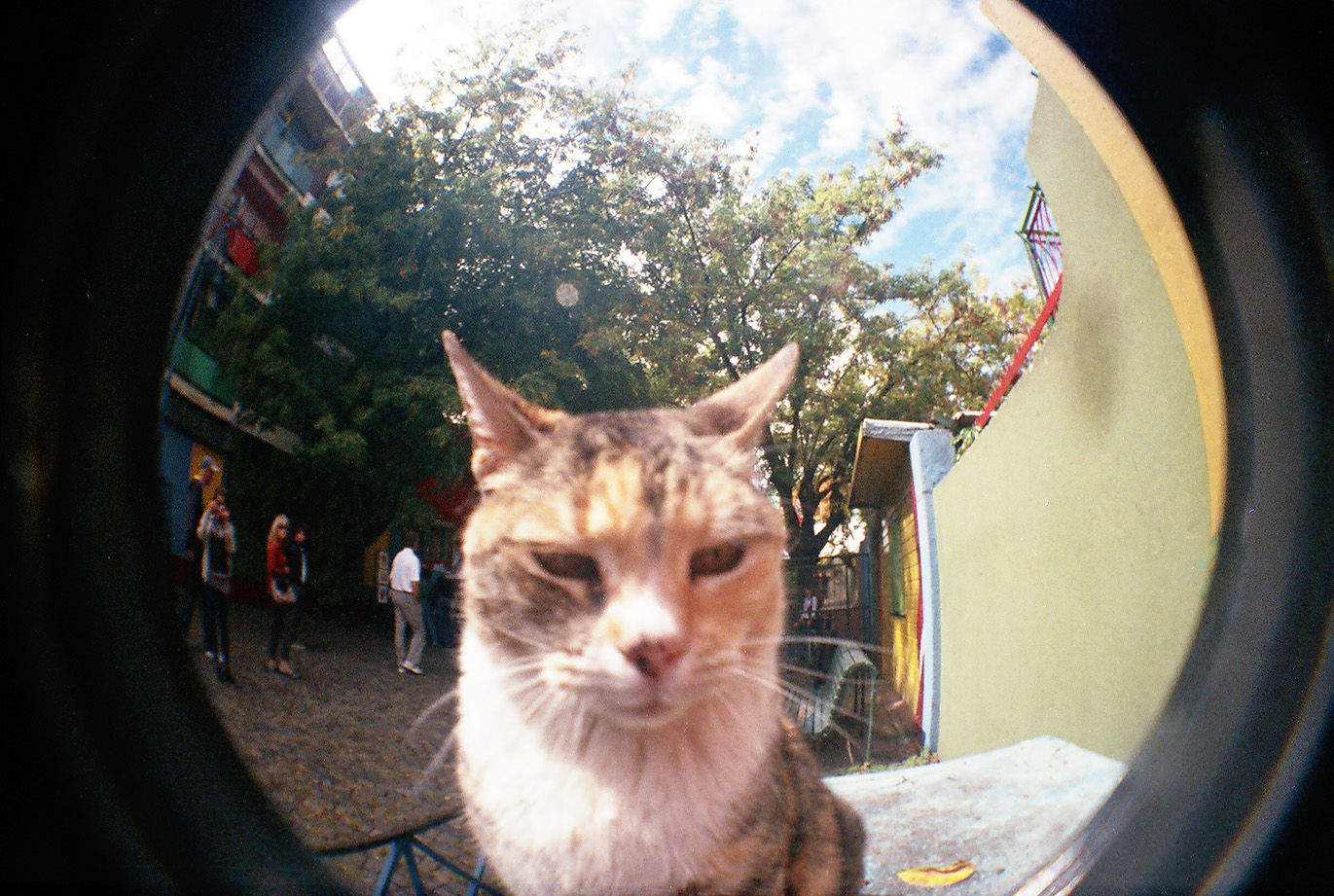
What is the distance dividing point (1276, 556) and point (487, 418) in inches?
49.2

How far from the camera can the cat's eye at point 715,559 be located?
3.00ft

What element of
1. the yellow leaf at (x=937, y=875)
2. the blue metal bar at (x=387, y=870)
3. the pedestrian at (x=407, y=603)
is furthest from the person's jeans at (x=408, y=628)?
the yellow leaf at (x=937, y=875)

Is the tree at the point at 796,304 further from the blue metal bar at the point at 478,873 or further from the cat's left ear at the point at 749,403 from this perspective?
the blue metal bar at the point at 478,873

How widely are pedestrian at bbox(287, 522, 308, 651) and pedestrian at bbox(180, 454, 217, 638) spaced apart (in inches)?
4.6

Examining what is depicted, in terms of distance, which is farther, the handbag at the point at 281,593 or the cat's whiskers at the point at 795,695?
the cat's whiskers at the point at 795,695

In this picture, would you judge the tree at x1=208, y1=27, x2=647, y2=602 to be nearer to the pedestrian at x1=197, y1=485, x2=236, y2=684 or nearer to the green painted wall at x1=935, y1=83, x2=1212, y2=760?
the pedestrian at x1=197, y1=485, x2=236, y2=684

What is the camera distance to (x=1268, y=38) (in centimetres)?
87

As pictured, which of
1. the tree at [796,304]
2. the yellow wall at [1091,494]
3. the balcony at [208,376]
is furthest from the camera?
the yellow wall at [1091,494]

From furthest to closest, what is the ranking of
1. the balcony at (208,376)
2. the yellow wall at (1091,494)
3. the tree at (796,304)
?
the yellow wall at (1091,494), the tree at (796,304), the balcony at (208,376)

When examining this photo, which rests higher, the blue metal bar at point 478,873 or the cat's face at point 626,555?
the cat's face at point 626,555

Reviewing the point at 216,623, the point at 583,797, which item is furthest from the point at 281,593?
the point at 583,797

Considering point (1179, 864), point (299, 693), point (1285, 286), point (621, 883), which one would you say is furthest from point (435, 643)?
point (1285, 286)

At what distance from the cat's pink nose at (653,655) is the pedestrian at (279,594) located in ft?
1.43

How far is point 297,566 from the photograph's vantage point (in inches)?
30.3
